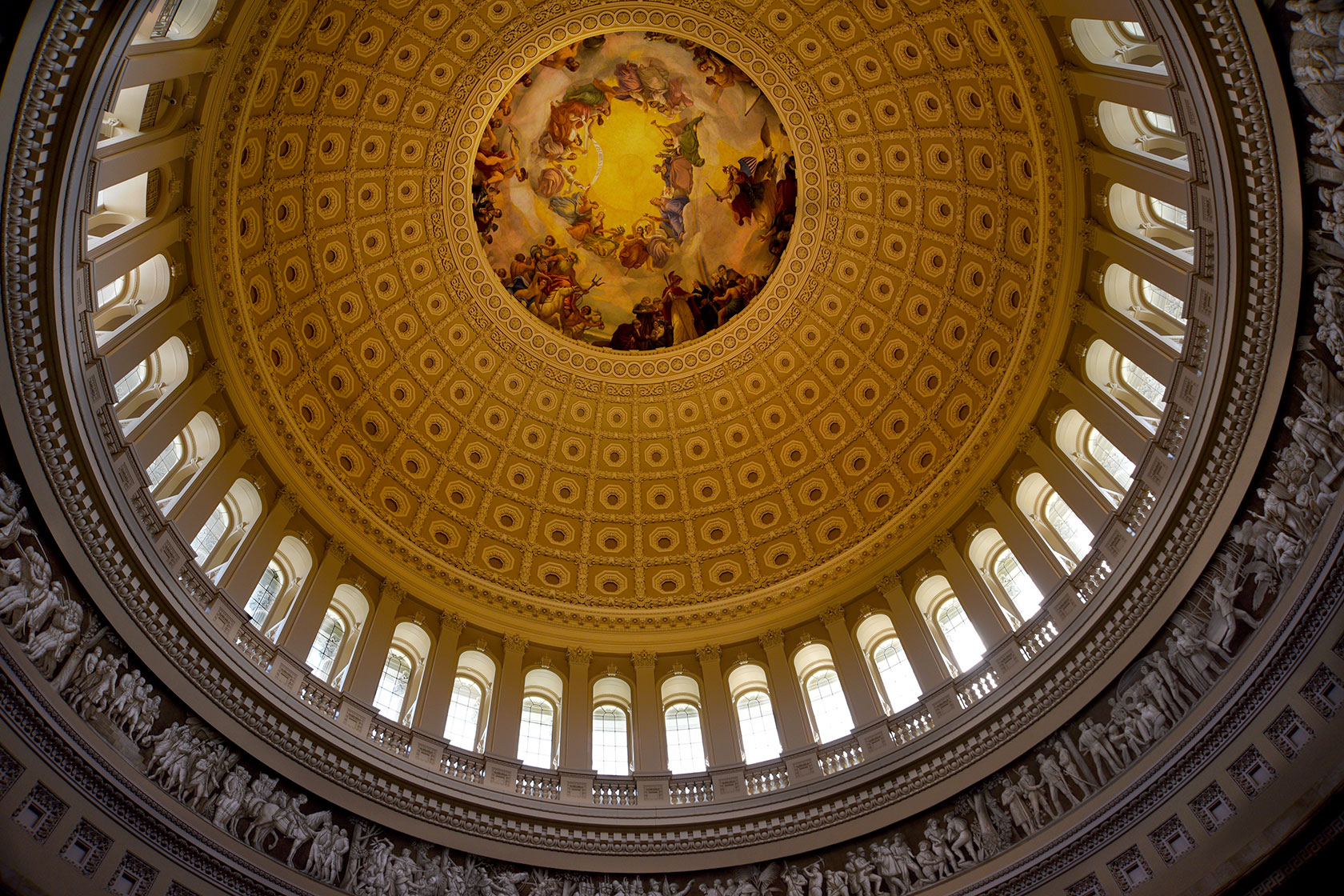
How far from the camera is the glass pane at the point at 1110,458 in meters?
21.3

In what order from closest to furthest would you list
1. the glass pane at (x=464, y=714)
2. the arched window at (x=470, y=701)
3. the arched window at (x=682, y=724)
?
the glass pane at (x=464, y=714) < the arched window at (x=470, y=701) < the arched window at (x=682, y=724)

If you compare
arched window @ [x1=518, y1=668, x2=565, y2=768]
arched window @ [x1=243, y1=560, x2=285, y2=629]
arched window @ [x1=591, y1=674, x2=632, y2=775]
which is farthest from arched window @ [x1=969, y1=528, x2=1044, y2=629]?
arched window @ [x1=243, y1=560, x2=285, y2=629]

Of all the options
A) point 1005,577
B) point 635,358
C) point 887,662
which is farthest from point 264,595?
point 1005,577

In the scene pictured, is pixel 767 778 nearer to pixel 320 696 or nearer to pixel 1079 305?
pixel 320 696

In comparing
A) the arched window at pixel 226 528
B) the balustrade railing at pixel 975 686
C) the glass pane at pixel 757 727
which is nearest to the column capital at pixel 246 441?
the arched window at pixel 226 528

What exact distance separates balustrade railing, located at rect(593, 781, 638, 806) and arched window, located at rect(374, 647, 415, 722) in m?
5.01

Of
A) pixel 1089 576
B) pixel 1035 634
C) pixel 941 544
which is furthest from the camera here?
pixel 941 544

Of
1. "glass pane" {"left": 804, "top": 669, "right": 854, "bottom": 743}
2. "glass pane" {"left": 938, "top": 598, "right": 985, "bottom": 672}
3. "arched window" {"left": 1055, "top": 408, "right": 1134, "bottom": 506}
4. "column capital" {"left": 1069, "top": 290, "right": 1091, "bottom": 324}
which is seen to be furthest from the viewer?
"glass pane" {"left": 804, "top": 669, "right": 854, "bottom": 743}

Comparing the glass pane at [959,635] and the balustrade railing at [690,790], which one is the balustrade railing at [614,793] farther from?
the glass pane at [959,635]

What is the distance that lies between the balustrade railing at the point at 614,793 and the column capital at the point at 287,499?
32.9 ft

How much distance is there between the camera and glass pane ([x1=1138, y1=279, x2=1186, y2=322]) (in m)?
20.7

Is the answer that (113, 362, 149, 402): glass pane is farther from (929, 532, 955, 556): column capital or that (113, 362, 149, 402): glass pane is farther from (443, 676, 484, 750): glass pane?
(929, 532, 955, 556): column capital

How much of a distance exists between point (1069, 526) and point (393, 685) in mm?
16641

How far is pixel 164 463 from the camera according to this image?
2053 centimetres
